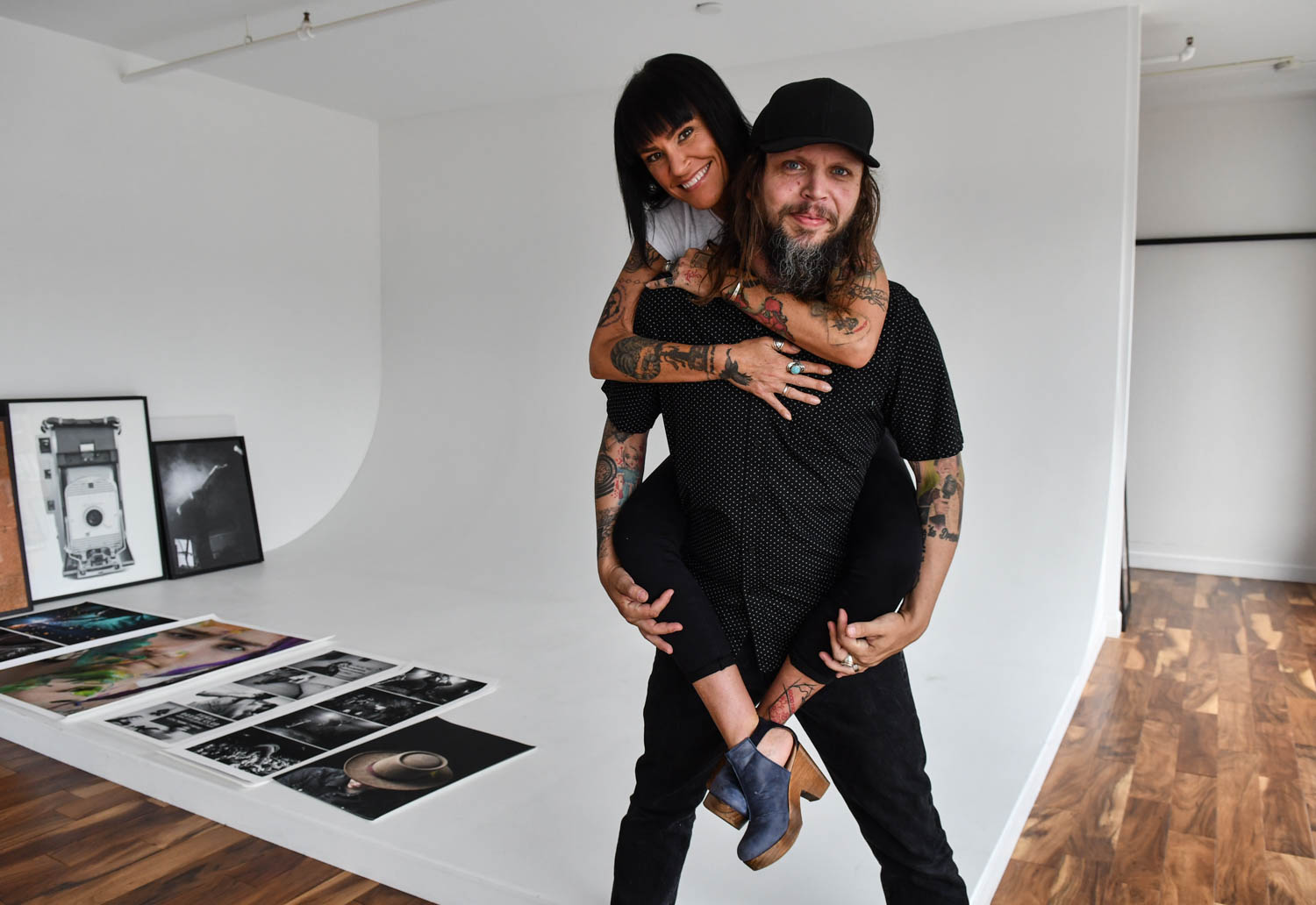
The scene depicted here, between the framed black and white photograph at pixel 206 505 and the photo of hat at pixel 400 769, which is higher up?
the framed black and white photograph at pixel 206 505

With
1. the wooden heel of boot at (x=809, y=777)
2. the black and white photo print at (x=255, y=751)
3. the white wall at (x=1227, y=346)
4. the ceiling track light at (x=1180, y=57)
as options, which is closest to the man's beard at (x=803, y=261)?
the wooden heel of boot at (x=809, y=777)

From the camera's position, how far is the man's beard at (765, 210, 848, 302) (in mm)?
1484

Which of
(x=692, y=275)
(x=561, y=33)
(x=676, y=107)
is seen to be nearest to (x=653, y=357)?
(x=692, y=275)

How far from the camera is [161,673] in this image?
3.57 meters

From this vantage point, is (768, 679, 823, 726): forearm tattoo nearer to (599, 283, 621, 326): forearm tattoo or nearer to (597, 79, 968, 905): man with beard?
(597, 79, 968, 905): man with beard

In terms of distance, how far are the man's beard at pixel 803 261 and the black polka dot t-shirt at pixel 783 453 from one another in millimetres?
94

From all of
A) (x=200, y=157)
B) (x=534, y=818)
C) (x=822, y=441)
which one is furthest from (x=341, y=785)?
(x=200, y=157)

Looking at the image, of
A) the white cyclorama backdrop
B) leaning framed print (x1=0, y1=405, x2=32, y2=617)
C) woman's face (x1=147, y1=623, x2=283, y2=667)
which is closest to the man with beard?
woman's face (x1=147, y1=623, x2=283, y2=667)

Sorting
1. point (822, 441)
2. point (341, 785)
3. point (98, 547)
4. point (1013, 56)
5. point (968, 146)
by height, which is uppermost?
point (1013, 56)

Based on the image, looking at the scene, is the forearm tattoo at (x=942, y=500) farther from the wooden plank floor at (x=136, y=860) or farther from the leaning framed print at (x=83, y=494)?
the leaning framed print at (x=83, y=494)

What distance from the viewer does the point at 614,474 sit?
5.76ft

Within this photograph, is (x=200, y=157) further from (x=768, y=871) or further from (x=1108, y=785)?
(x=1108, y=785)

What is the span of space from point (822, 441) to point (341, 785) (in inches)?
73.3

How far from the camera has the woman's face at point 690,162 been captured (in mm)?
1600
